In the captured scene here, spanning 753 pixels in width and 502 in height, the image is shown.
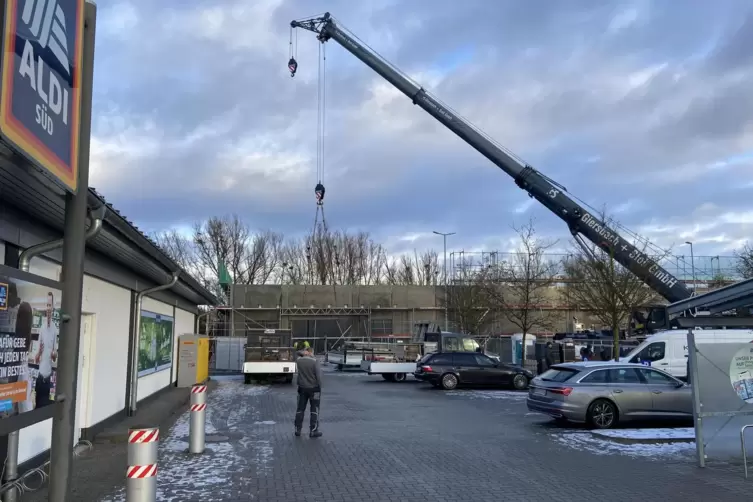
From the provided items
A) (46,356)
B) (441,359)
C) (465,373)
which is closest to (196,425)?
(46,356)

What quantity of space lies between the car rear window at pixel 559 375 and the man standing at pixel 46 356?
11125 mm

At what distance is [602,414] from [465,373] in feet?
36.7

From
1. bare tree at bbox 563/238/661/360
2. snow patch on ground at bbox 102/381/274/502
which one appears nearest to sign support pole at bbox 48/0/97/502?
snow patch on ground at bbox 102/381/274/502

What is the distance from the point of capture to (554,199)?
25.9 meters

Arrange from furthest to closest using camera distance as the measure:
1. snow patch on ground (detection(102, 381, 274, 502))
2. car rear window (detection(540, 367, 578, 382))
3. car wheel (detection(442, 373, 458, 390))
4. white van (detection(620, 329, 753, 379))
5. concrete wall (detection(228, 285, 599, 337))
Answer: concrete wall (detection(228, 285, 599, 337)) → car wheel (detection(442, 373, 458, 390)) → white van (detection(620, 329, 753, 379)) → car rear window (detection(540, 367, 578, 382)) → snow patch on ground (detection(102, 381, 274, 502))

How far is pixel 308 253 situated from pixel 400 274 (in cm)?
1115

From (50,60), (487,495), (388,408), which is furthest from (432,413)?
(50,60)

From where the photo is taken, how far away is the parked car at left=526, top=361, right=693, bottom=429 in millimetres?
13359

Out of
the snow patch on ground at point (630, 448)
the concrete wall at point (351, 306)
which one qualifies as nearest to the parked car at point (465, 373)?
the snow patch on ground at point (630, 448)

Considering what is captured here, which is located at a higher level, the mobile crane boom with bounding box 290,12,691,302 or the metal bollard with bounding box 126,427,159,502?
the mobile crane boom with bounding box 290,12,691,302

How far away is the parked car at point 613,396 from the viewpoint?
1336 cm

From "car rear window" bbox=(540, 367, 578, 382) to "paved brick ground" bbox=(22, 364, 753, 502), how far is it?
1.06 metres

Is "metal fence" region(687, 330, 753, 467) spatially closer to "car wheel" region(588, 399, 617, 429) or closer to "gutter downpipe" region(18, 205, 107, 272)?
"car wheel" region(588, 399, 617, 429)

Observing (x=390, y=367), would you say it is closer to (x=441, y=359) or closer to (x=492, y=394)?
(x=441, y=359)
